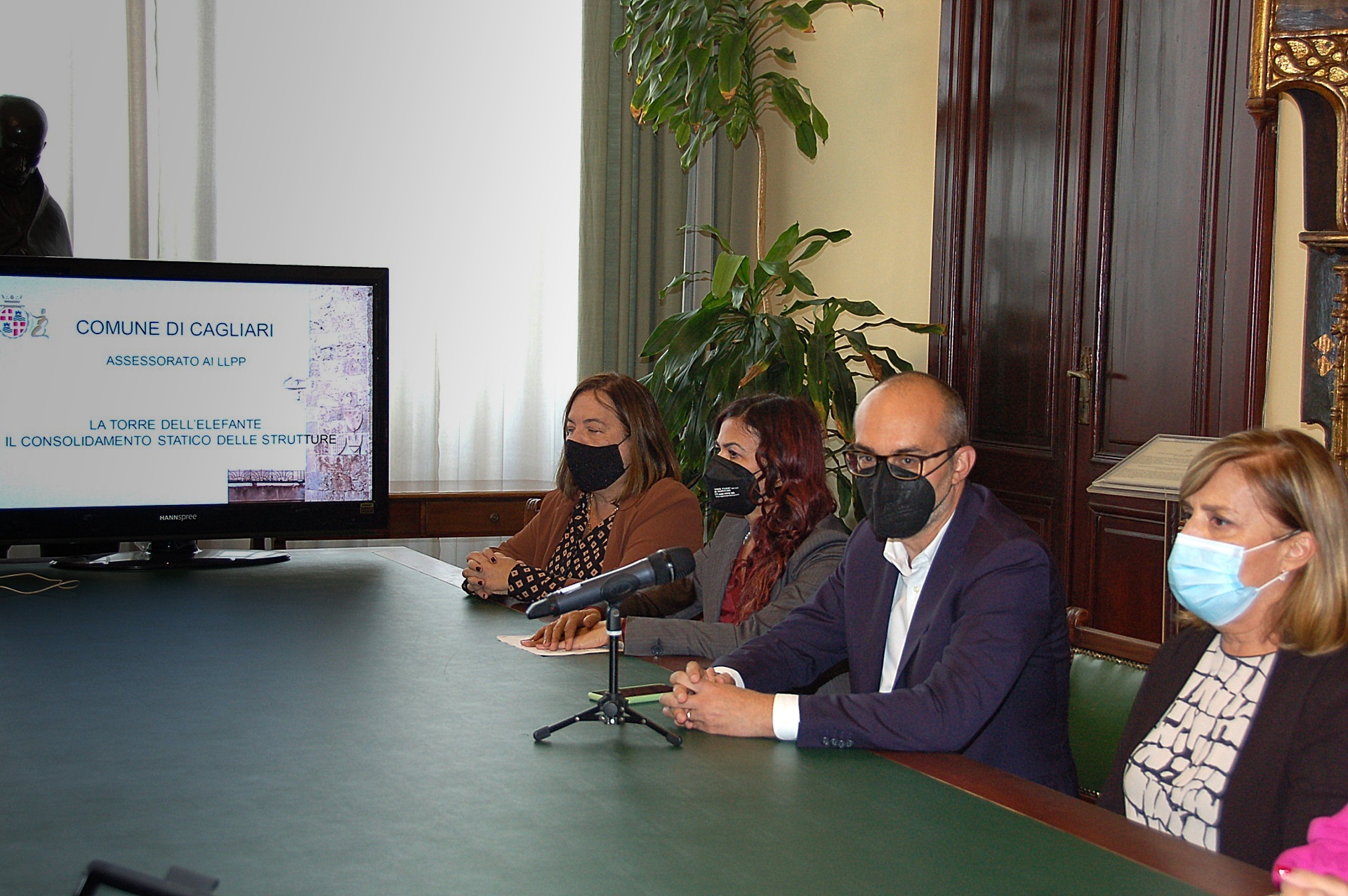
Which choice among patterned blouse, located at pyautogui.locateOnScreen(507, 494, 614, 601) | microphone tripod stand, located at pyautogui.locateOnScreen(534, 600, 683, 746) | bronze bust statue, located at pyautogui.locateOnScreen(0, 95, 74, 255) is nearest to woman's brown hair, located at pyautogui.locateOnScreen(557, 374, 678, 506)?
patterned blouse, located at pyautogui.locateOnScreen(507, 494, 614, 601)

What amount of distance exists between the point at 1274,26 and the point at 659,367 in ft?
6.95

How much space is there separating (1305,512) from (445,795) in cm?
106

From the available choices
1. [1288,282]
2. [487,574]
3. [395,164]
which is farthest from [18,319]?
[1288,282]

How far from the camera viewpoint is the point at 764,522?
7.93 feet

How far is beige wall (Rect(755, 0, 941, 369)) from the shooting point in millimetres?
4570

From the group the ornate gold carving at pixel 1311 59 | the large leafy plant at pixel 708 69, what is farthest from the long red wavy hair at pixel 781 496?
the large leafy plant at pixel 708 69

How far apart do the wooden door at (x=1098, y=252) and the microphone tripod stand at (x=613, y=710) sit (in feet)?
7.12

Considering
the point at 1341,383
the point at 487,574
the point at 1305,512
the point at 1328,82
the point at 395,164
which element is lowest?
the point at 487,574

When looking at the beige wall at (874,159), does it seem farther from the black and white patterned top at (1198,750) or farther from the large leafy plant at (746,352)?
the black and white patterned top at (1198,750)

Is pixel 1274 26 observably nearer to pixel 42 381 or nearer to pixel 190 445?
pixel 190 445

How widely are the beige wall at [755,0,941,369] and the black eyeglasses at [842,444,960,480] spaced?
267cm

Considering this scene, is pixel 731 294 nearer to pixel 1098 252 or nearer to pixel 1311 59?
pixel 1098 252

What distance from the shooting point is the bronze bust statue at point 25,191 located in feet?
10.9

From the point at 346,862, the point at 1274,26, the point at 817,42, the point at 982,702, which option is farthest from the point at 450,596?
the point at 817,42
